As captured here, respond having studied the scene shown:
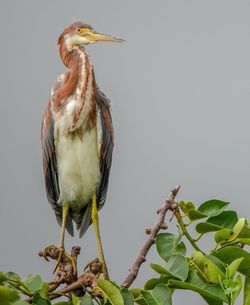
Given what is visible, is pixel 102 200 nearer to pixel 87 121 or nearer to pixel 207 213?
pixel 87 121

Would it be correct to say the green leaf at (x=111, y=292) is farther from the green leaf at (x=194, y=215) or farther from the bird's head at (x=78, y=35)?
the bird's head at (x=78, y=35)

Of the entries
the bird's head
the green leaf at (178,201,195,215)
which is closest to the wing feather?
the bird's head

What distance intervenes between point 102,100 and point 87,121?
0.73 feet

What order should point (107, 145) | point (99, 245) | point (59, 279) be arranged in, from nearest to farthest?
point (59, 279), point (99, 245), point (107, 145)

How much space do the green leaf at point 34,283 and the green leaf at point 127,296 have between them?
20 cm

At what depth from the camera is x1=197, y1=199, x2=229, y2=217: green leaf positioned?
2.14 m

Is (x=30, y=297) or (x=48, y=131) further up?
(x=48, y=131)

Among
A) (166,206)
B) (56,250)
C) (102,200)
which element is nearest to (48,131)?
(102,200)

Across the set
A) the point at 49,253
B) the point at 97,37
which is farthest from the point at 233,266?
the point at 97,37

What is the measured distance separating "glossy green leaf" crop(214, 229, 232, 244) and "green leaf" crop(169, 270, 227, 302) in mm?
180

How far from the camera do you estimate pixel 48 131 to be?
13.1ft

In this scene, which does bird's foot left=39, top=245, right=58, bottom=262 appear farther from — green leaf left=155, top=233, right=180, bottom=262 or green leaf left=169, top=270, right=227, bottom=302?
green leaf left=169, top=270, right=227, bottom=302

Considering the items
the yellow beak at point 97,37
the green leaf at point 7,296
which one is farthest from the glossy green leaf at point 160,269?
the yellow beak at point 97,37

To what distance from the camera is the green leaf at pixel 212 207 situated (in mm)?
2138
